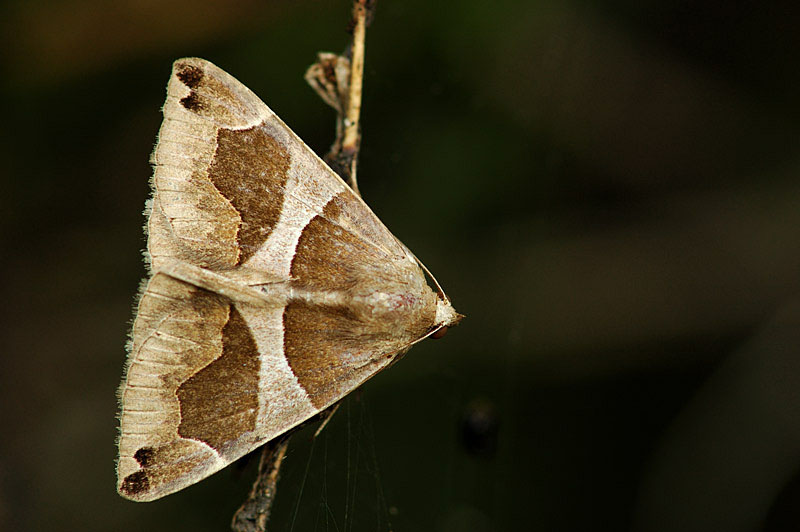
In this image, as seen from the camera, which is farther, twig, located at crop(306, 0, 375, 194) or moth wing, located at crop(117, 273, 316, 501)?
twig, located at crop(306, 0, 375, 194)

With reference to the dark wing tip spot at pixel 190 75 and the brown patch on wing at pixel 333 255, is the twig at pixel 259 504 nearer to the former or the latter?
the brown patch on wing at pixel 333 255

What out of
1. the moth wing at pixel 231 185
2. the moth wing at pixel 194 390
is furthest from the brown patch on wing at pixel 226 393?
the moth wing at pixel 231 185

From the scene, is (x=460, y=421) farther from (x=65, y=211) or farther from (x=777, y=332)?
(x=65, y=211)

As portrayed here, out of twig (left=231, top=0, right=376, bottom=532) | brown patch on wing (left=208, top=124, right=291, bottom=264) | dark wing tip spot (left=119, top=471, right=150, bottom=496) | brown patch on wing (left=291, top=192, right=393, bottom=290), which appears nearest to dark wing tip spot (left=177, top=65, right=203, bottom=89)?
brown patch on wing (left=208, top=124, right=291, bottom=264)

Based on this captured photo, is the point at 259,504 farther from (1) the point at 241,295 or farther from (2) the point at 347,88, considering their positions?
(2) the point at 347,88

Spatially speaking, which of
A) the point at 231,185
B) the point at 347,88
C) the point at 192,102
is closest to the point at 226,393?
the point at 231,185

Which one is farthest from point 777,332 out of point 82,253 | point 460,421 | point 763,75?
point 82,253

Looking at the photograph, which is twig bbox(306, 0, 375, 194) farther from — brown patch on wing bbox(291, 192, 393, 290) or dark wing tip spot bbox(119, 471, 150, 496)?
dark wing tip spot bbox(119, 471, 150, 496)
